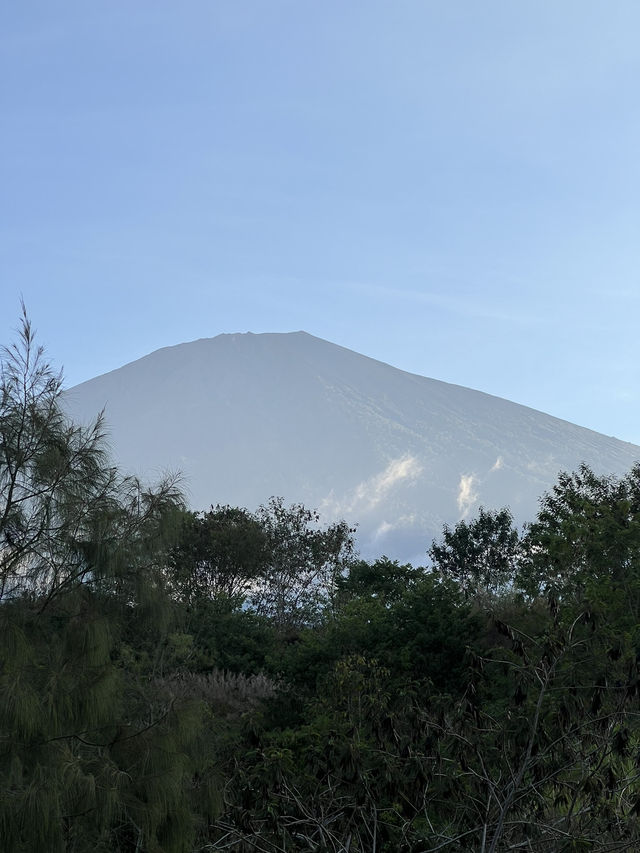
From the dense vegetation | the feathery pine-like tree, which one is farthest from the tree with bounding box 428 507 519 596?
the feathery pine-like tree

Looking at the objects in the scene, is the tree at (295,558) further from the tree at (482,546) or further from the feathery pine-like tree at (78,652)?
the feathery pine-like tree at (78,652)

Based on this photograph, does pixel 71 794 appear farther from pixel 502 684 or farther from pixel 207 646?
pixel 207 646

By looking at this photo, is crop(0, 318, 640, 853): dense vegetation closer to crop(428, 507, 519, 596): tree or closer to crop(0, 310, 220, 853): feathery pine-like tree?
crop(0, 310, 220, 853): feathery pine-like tree

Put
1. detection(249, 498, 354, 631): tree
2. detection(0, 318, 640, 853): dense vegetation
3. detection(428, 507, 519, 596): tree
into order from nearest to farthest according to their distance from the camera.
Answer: detection(0, 318, 640, 853): dense vegetation → detection(249, 498, 354, 631): tree → detection(428, 507, 519, 596): tree

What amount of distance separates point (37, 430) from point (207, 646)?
1422cm

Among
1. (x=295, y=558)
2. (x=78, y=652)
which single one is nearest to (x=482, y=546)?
(x=295, y=558)

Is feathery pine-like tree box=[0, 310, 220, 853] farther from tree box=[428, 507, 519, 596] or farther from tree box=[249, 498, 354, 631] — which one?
tree box=[428, 507, 519, 596]

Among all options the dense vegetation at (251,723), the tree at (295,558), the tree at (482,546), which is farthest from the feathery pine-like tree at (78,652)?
the tree at (482,546)

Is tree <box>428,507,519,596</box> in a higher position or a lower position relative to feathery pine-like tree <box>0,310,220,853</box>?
higher

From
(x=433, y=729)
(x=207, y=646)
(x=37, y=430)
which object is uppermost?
(x=37, y=430)

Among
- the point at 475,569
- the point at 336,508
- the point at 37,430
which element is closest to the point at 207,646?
the point at 37,430

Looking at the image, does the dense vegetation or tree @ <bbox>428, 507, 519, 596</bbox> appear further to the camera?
tree @ <bbox>428, 507, 519, 596</bbox>

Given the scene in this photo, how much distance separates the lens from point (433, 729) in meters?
7.21

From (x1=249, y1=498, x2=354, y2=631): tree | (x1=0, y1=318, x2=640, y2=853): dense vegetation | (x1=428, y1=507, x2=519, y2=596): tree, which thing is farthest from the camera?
(x1=428, y1=507, x2=519, y2=596): tree
